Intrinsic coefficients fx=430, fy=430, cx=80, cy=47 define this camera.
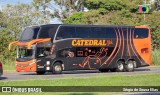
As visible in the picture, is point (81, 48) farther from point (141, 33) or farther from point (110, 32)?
point (141, 33)

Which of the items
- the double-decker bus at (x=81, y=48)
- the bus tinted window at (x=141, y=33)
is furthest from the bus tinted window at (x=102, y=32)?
the bus tinted window at (x=141, y=33)

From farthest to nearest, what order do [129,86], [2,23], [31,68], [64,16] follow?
1. [64,16]
2. [2,23]
3. [31,68]
4. [129,86]

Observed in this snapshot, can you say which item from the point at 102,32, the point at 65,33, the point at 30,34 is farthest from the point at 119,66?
the point at 30,34

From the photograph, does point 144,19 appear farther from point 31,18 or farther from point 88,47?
point 88,47

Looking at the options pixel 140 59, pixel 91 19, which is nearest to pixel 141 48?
pixel 140 59

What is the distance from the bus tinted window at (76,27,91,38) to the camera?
31.9 meters

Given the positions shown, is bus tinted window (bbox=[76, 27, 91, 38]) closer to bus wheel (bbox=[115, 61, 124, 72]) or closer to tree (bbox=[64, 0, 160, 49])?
bus wheel (bbox=[115, 61, 124, 72])

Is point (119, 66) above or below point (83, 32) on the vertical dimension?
below

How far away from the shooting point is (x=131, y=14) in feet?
207

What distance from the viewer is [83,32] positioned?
3219 centimetres

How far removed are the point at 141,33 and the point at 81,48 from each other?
5823 mm

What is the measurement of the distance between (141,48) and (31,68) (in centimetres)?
965

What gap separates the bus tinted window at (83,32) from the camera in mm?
31872

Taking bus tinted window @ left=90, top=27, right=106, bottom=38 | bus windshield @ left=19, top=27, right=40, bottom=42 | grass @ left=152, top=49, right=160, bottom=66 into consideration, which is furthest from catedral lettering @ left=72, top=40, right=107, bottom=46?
grass @ left=152, top=49, right=160, bottom=66
